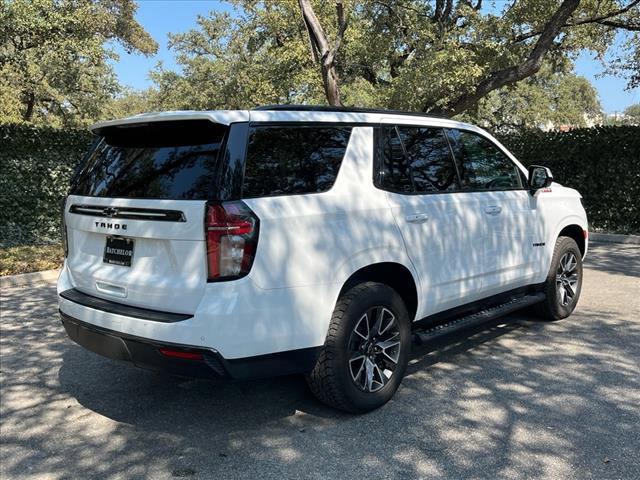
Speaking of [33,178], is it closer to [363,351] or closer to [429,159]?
[429,159]

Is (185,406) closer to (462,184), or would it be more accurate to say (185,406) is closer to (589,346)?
(462,184)

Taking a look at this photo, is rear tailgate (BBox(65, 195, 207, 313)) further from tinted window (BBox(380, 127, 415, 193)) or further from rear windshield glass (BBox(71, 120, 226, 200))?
tinted window (BBox(380, 127, 415, 193))

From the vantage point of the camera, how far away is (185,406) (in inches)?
152

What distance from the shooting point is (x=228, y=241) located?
2912 mm

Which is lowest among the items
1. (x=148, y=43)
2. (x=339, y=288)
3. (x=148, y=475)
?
(x=148, y=475)

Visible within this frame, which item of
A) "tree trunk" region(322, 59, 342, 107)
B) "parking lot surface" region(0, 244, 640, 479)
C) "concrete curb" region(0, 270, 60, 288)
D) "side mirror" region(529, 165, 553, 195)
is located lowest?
"parking lot surface" region(0, 244, 640, 479)

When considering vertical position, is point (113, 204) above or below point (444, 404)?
above

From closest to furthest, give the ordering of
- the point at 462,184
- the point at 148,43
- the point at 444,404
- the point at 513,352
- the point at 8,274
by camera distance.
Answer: the point at 444,404 < the point at 462,184 < the point at 513,352 < the point at 8,274 < the point at 148,43

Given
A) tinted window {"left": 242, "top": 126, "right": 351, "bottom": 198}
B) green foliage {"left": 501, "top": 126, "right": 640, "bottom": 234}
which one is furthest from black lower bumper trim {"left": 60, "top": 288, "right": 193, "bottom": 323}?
green foliage {"left": 501, "top": 126, "right": 640, "bottom": 234}

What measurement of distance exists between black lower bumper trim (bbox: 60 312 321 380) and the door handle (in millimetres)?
1127

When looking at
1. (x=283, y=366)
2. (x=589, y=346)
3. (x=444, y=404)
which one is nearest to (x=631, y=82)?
(x=589, y=346)

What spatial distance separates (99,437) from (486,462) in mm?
2301

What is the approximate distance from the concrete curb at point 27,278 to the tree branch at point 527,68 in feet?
29.4

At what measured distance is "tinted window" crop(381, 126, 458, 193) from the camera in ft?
12.5
